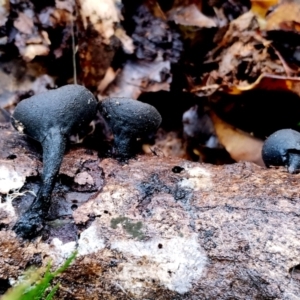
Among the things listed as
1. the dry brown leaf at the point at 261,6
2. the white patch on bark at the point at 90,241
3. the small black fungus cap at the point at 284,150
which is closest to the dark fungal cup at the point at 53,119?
the white patch on bark at the point at 90,241

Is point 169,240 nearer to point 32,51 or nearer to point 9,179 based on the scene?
point 9,179

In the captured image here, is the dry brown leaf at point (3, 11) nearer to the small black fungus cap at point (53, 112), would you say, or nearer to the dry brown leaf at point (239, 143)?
the small black fungus cap at point (53, 112)

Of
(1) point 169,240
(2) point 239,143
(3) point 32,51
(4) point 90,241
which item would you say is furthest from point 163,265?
(3) point 32,51

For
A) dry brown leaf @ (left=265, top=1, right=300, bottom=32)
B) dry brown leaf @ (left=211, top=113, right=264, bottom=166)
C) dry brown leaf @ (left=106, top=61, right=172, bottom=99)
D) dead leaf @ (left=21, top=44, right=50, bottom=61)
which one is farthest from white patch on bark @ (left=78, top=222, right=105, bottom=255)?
dry brown leaf @ (left=265, top=1, right=300, bottom=32)

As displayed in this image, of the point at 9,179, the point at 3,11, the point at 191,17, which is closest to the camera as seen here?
the point at 9,179

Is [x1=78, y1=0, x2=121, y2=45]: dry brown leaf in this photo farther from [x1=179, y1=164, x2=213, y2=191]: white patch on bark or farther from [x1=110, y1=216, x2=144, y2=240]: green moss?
[x1=110, y1=216, x2=144, y2=240]: green moss

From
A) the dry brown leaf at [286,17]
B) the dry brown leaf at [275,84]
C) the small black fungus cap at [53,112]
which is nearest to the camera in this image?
the small black fungus cap at [53,112]

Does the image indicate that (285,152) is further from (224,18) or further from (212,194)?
(224,18)
